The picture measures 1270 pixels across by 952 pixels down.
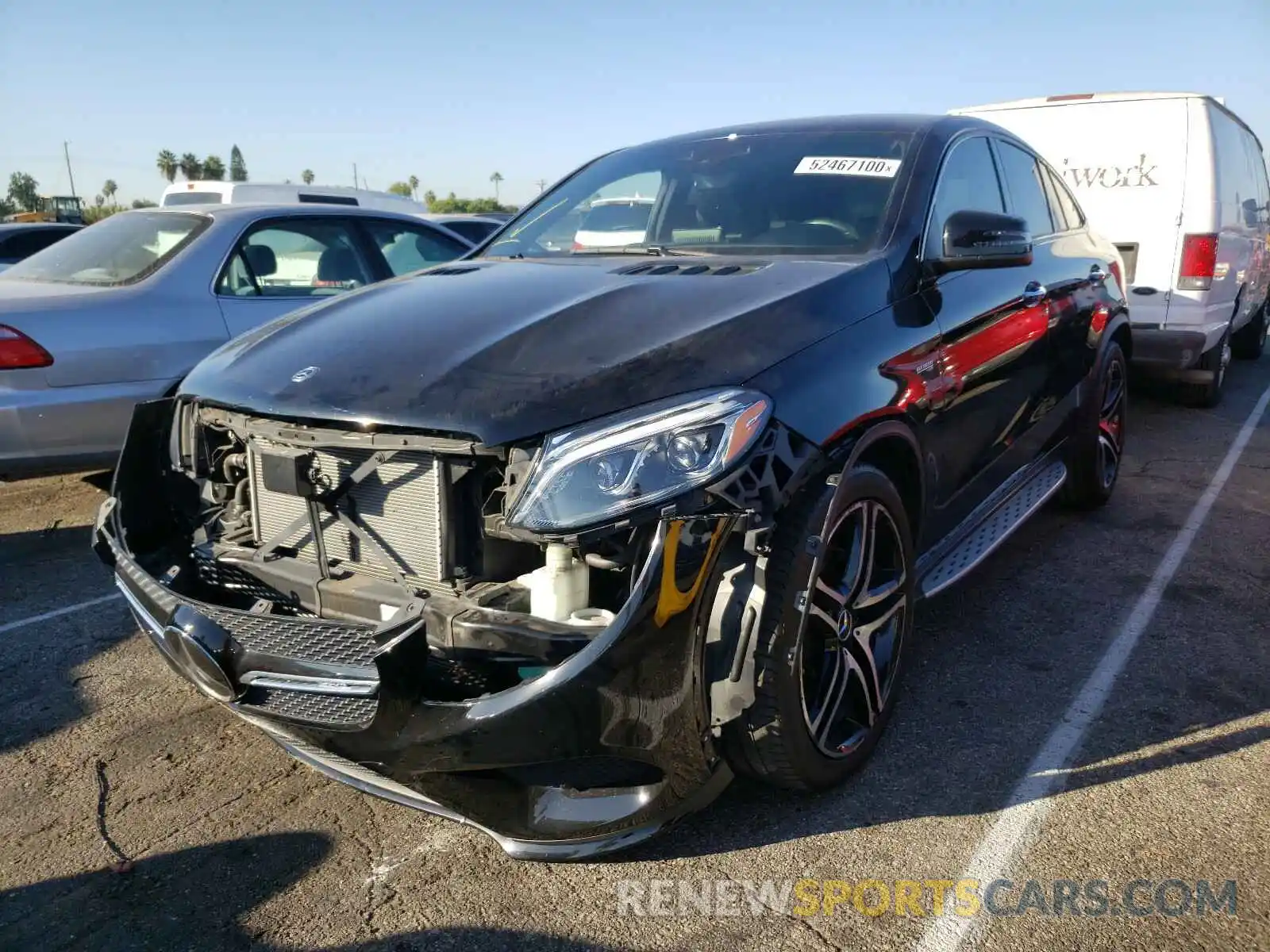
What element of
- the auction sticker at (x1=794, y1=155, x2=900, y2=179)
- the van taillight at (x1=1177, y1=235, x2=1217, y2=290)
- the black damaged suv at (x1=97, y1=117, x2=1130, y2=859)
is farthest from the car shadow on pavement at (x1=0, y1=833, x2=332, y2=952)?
the van taillight at (x1=1177, y1=235, x2=1217, y2=290)

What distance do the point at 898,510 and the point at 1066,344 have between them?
2.03 meters

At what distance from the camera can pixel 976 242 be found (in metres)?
3.09

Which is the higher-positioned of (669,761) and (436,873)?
(669,761)

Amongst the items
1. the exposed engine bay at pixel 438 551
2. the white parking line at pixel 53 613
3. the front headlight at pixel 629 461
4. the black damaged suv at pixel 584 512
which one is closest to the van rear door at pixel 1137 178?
the black damaged suv at pixel 584 512

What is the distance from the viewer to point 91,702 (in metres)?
3.27

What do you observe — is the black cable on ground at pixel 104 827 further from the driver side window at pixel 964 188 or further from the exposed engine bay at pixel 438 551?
the driver side window at pixel 964 188

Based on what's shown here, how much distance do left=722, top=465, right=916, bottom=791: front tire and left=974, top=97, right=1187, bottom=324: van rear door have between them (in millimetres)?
5266

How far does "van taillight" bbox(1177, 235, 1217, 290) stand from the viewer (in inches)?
275

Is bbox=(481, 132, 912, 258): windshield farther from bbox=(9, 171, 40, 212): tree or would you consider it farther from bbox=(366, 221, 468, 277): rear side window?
bbox=(9, 171, 40, 212): tree

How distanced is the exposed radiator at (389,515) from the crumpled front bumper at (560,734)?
0.98ft

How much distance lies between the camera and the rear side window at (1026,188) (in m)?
4.23

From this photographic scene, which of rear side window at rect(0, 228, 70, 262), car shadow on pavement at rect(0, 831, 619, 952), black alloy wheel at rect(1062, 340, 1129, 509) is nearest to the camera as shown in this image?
car shadow on pavement at rect(0, 831, 619, 952)

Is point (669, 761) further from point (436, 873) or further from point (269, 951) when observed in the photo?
point (269, 951)

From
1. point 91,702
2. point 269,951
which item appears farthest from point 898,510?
point 91,702
